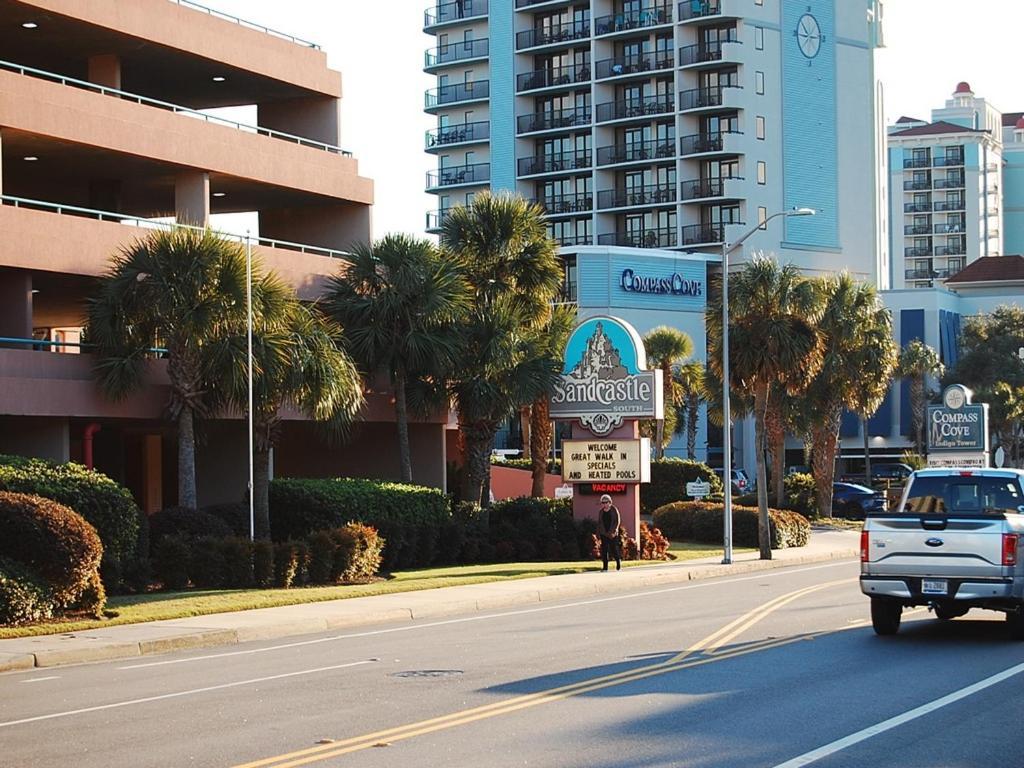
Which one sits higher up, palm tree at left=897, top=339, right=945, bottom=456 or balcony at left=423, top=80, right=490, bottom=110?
balcony at left=423, top=80, right=490, bottom=110

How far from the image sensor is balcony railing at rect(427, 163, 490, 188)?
111019mm

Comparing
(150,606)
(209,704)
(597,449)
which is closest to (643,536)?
(597,449)

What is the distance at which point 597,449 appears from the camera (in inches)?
1497

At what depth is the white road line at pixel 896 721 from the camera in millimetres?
10405

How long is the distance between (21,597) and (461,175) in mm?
93386

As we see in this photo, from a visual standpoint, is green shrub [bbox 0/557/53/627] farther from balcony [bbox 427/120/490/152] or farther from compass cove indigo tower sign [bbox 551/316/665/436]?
balcony [bbox 427/120/490/152]

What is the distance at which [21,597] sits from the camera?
21.0 meters

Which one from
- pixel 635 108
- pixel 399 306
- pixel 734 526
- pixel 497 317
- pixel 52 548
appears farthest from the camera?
pixel 635 108

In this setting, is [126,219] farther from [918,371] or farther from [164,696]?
[918,371]

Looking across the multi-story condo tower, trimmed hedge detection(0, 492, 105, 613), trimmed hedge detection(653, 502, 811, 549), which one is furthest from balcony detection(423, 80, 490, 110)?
trimmed hedge detection(0, 492, 105, 613)

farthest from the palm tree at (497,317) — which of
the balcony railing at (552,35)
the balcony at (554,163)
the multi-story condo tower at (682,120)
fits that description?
the balcony railing at (552,35)

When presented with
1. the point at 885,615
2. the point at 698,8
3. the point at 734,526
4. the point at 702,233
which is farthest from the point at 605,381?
the point at 698,8

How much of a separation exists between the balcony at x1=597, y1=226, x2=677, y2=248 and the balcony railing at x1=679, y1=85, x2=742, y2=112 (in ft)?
27.1

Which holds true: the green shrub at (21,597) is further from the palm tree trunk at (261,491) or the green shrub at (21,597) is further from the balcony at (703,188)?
the balcony at (703,188)
